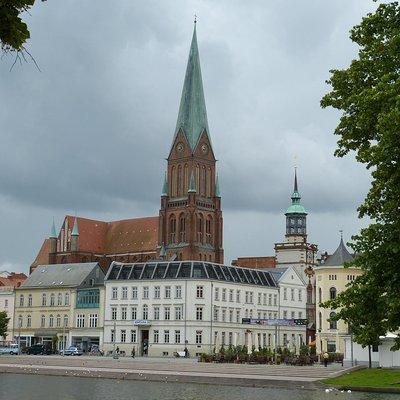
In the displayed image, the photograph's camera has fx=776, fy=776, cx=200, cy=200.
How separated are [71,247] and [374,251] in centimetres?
12598

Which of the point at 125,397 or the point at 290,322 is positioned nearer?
the point at 125,397

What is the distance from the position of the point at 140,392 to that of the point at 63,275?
253 ft

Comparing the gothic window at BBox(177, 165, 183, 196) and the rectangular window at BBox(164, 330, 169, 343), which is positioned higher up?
the gothic window at BBox(177, 165, 183, 196)

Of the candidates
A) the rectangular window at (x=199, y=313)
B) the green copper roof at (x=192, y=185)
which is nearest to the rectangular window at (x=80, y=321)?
the rectangular window at (x=199, y=313)

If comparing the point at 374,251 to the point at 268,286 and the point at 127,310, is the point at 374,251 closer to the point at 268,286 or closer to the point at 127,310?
the point at 127,310

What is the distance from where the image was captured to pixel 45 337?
10906cm

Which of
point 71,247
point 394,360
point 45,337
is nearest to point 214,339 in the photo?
point 45,337

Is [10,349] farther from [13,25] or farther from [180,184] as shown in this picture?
[13,25]

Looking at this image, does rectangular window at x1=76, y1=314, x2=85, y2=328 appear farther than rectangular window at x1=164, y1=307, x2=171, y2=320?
Yes

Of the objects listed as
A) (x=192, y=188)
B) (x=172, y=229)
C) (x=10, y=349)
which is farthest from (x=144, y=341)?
(x=192, y=188)

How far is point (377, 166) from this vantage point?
20.0m

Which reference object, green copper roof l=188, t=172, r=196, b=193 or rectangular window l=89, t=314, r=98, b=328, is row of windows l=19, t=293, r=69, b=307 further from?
green copper roof l=188, t=172, r=196, b=193

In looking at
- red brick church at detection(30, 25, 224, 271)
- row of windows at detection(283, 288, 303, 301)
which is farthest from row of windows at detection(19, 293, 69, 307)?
row of windows at detection(283, 288, 303, 301)

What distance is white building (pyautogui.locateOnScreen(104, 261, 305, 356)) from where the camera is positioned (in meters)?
96.4
